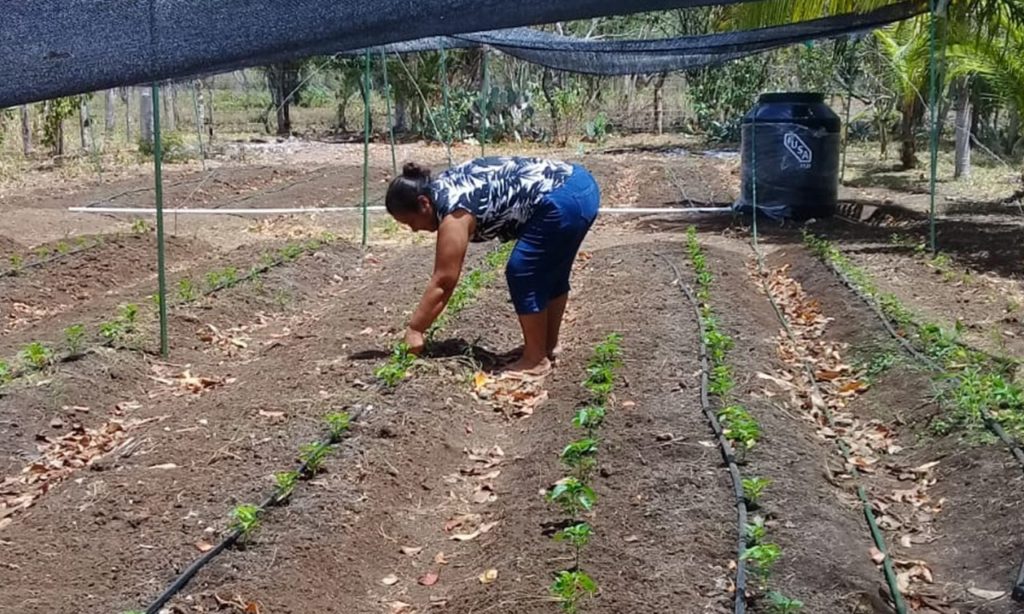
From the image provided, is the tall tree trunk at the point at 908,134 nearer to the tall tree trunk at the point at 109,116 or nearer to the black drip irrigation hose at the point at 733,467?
the black drip irrigation hose at the point at 733,467

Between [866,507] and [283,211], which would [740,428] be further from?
[283,211]

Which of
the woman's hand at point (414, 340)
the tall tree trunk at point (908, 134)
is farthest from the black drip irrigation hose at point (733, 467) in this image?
the tall tree trunk at point (908, 134)

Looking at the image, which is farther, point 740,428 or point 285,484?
point 740,428

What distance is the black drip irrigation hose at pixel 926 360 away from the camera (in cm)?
375

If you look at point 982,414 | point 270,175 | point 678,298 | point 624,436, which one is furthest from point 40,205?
point 982,414

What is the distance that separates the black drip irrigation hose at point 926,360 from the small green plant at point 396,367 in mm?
2729

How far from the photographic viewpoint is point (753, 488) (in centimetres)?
418

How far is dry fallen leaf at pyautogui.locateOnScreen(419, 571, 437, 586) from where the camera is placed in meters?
4.08

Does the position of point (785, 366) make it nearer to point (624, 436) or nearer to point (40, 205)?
point (624, 436)

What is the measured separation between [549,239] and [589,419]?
1355mm

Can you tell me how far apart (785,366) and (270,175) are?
45.3ft

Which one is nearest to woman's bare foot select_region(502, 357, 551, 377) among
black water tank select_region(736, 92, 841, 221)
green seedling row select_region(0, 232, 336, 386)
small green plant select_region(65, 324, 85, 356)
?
green seedling row select_region(0, 232, 336, 386)

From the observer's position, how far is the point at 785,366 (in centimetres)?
667

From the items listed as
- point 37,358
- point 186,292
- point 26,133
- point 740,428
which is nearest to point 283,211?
point 186,292
